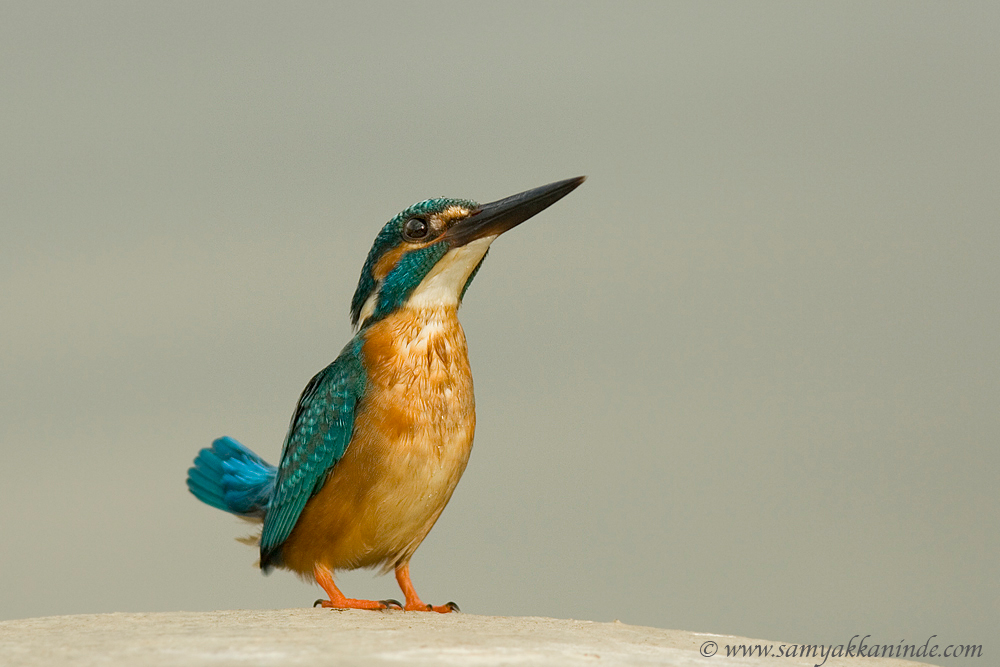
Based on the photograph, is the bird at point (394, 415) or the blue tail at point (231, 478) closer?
the bird at point (394, 415)

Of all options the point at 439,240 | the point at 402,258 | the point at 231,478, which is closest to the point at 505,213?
the point at 439,240

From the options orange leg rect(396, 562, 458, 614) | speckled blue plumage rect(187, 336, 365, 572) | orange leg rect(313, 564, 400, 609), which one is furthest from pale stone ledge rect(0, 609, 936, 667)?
speckled blue plumage rect(187, 336, 365, 572)

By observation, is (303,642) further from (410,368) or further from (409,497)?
(410,368)

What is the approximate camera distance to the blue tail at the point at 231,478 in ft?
19.1

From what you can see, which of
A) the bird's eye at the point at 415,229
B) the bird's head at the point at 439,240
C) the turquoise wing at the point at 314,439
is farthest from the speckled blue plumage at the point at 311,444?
the bird's eye at the point at 415,229

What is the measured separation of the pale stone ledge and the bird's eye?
178cm

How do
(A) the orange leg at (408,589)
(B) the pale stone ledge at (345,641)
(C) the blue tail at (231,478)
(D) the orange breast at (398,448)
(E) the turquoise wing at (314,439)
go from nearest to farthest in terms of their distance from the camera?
(B) the pale stone ledge at (345,641), (D) the orange breast at (398,448), (E) the turquoise wing at (314,439), (A) the orange leg at (408,589), (C) the blue tail at (231,478)

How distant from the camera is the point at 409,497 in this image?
488cm

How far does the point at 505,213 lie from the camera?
5.05 m

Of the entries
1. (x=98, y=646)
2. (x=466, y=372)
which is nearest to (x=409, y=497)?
(x=466, y=372)

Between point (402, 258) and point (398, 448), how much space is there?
92cm

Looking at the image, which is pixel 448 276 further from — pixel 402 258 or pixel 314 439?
pixel 314 439

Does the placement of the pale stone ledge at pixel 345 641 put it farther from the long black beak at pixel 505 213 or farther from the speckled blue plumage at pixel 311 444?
the long black beak at pixel 505 213

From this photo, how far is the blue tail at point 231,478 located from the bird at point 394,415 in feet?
1.82
